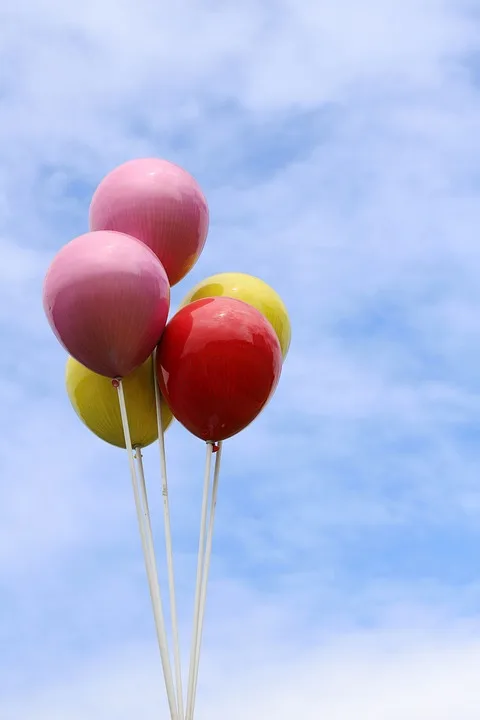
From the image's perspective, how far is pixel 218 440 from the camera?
7691mm

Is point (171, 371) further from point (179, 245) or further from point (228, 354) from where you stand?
point (179, 245)

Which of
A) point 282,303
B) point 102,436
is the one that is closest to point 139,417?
point 102,436

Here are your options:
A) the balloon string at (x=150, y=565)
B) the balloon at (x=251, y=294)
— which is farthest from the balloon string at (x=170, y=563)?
the balloon at (x=251, y=294)

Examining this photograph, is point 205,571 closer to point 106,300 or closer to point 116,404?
point 116,404

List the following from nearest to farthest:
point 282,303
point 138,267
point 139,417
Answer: point 138,267 < point 139,417 < point 282,303

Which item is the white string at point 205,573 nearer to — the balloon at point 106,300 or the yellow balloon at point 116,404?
the yellow balloon at point 116,404

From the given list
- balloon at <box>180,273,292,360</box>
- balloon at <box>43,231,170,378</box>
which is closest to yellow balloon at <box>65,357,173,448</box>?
balloon at <box>43,231,170,378</box>

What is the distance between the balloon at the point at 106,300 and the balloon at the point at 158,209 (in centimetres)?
45

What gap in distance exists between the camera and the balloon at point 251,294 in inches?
325

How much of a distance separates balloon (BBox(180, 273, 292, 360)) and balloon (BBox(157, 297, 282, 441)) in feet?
1.98

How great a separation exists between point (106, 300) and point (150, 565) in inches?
70.8

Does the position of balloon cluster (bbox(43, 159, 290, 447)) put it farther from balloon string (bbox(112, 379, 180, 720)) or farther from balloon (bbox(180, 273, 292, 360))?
balloon string (bbox(112, 379, 180, 720))

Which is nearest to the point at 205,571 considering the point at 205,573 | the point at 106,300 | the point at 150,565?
the point at 205,573

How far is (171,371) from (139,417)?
0.61m
